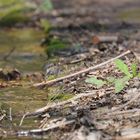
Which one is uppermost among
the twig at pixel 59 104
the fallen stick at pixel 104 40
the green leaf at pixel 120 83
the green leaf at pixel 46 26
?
the green leaf at pixel 46 26

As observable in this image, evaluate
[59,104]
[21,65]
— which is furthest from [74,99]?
[21,65]

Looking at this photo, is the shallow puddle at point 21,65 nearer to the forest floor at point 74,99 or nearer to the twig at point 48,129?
the forest floor at point 74,99

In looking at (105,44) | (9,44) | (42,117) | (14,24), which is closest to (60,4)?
(14,24)

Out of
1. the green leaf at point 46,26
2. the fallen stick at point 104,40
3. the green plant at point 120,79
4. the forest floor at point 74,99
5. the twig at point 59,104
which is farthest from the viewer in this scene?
the green leaf at point 46,26

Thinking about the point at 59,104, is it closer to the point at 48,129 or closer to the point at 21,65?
the point at 48,129

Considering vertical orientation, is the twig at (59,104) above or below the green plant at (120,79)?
below

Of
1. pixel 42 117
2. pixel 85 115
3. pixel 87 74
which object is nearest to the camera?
pixel 85 115

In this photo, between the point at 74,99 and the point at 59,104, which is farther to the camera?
the point at 74,99

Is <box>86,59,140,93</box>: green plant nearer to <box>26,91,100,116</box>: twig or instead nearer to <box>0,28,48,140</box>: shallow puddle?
<box>26,91,100,116</box>: twig

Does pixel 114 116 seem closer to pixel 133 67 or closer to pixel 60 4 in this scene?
pixel 133 67

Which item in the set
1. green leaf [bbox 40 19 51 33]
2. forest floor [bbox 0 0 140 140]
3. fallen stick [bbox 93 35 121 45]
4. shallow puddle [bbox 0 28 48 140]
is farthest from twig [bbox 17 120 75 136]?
green leaf [bbox 40 19 51 33]

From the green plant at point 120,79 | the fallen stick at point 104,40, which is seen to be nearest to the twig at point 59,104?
the green plant at point 120,79
